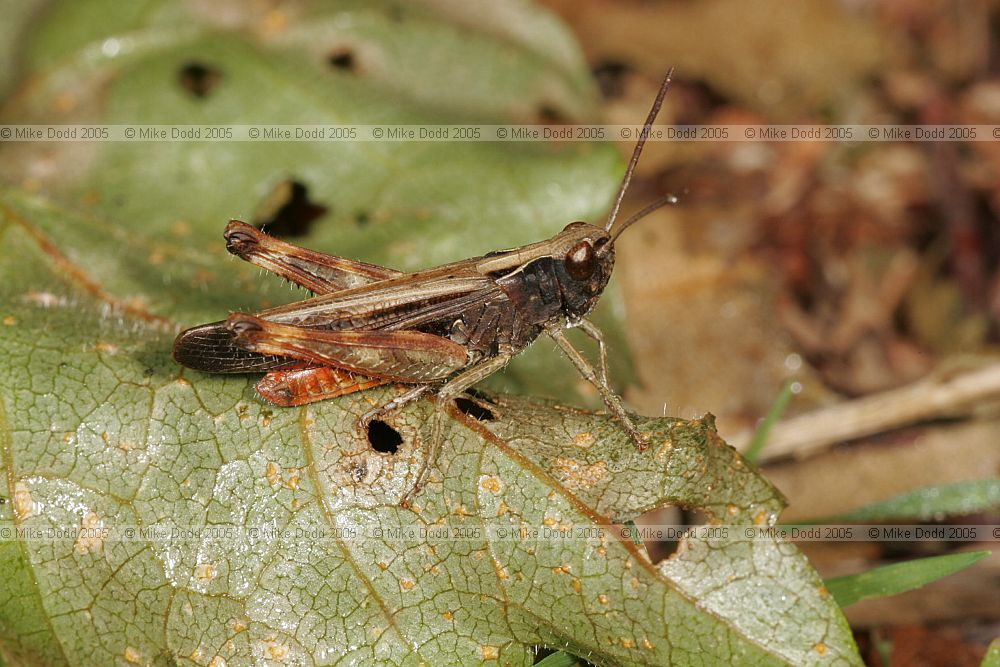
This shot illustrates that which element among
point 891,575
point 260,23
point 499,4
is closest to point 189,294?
point 260,23

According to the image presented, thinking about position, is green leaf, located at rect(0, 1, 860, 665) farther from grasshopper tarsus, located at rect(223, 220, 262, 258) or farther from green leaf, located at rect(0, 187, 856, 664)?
grasshopper tarsus, located at rect(223, 220, 262, 258)

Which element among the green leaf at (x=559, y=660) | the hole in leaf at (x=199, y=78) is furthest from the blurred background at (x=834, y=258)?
the hole in leaf at (x=199, y=78)

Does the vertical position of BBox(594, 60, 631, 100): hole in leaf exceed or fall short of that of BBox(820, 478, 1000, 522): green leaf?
it exceeds it

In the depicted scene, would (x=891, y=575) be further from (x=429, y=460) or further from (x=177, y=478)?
(x=177, y=478)

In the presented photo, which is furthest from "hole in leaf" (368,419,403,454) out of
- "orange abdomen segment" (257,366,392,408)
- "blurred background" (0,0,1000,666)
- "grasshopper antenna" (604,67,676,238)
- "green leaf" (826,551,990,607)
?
"green leaf" (826,551,990,607)

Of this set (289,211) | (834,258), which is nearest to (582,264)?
(289,211)

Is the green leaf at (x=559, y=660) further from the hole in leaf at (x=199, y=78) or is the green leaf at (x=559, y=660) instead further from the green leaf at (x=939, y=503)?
the hole in leaf at (x=199, y=78)
